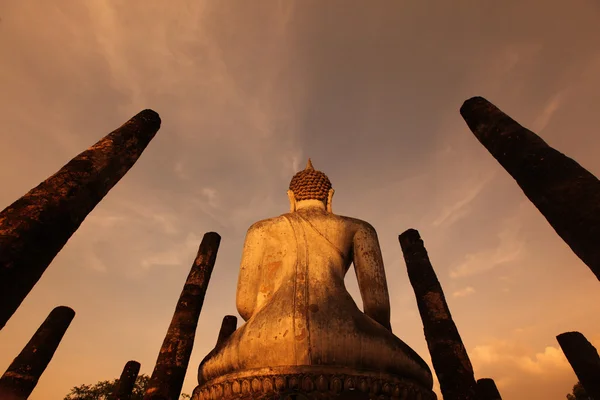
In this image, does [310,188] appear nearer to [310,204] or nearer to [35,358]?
[310,204]

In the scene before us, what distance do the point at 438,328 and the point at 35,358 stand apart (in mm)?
11454

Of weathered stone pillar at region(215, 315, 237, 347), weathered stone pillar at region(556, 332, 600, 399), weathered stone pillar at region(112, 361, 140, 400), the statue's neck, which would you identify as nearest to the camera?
the statue's neck

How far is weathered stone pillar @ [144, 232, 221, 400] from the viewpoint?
24.1ft

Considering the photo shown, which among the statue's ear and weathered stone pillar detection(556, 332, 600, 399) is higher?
weathered stone pillar detection(556, 332, 600, 399)

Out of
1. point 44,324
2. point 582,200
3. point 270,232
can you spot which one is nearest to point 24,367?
point 44,324

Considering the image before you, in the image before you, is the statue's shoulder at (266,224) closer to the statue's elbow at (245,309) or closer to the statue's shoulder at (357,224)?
the statue's shoulder at (357,224)

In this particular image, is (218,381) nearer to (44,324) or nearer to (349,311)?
(349,311)

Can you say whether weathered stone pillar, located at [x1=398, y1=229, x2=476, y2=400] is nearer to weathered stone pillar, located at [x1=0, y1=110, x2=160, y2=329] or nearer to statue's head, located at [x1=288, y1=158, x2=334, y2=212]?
statue's head, located at [x1=288, y1=158, x2=334, y2=212]

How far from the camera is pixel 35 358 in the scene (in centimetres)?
1048

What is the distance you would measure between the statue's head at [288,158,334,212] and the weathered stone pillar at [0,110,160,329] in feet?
6.59

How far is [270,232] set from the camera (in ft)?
13.2

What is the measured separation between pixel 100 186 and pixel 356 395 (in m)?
2.56

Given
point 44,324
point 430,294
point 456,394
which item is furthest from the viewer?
point 44,324

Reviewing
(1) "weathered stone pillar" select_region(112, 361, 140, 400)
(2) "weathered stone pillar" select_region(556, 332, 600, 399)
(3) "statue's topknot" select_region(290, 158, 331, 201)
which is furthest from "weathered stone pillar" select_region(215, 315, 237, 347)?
(2) "weathered stone pillar" select_region(556, 332, 600, 399)
